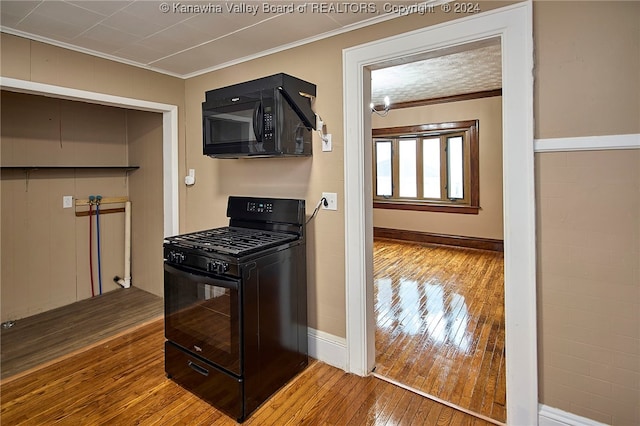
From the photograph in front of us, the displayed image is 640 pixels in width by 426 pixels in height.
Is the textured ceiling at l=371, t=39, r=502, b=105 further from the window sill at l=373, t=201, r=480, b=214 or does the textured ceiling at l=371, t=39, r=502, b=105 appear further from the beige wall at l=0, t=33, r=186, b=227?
the beige wall at l=0, t=33, r=186, b=227

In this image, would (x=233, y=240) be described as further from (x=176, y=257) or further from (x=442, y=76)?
(x=442, y=76)

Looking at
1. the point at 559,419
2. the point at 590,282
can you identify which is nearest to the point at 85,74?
the point at 590,282

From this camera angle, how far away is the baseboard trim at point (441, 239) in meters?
5.58

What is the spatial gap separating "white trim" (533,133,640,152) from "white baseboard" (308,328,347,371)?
1.66 metres

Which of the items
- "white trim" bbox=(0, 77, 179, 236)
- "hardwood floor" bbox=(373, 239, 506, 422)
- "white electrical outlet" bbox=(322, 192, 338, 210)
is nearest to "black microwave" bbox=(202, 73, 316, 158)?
"white electrical outlet" bbox=(322, 192, 338, 210)

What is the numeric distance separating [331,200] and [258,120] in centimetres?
71

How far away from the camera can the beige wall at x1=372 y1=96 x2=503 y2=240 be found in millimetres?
5418

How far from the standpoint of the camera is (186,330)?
2096mm

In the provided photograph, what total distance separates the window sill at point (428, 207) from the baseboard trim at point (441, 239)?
44cm

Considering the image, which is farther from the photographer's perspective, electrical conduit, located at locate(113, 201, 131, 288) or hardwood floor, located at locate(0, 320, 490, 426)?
electrical conduit, located at locate(113, 201, 131, 288)

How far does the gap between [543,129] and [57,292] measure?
4.34 metres

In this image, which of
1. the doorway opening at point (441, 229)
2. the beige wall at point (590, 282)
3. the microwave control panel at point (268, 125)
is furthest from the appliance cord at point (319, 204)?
the beige wall at point (590, 282)

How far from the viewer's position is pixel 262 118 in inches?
84.5

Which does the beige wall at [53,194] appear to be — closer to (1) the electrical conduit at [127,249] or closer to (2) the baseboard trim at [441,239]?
(1) the electrical conduit at [127,249]
